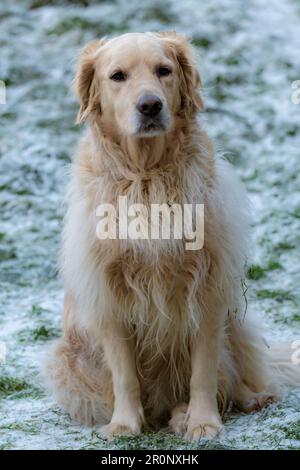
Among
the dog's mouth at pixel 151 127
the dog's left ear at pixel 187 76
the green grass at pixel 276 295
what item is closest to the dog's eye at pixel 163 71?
the dog's left ear at pixel 187 76

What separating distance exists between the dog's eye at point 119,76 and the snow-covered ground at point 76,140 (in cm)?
78

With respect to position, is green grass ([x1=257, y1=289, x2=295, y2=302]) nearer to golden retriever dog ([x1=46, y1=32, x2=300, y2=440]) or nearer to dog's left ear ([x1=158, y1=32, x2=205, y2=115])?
golden retriever dog ([x1=46, y1=32, x2=300, y2=440])

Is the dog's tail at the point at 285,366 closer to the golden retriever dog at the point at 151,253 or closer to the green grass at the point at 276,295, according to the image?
the golden retriever dog at the point at 151,253

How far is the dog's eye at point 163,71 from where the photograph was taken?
159 inches

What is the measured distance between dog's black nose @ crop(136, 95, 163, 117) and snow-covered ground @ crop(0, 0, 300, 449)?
76 centimetres

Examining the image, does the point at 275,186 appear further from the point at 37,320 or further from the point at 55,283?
the point at 37,320

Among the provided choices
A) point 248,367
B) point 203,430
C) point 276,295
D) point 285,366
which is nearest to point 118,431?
point 203,430

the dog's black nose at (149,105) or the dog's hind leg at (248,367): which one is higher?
the dog's black nose at (149,105)

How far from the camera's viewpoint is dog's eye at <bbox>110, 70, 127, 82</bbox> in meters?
4.04

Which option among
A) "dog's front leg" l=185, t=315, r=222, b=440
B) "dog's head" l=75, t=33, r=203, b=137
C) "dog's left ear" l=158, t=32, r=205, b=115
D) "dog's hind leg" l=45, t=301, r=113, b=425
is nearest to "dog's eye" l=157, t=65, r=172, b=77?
"dog's head" l=75, t=33, r=203, b=137

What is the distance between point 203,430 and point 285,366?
0.97 meters

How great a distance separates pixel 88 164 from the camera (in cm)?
420

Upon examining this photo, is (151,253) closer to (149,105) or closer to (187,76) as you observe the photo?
(149,105)

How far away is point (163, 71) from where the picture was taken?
4.07 meters
